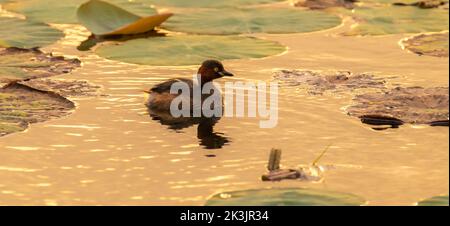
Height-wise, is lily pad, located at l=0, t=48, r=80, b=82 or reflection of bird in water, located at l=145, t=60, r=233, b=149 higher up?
lily pad, located at l=0, t=48, r=80, b=82

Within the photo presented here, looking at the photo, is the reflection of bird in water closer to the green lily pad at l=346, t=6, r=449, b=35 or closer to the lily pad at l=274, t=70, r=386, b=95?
the lily pad at l=274, t=70, r=386, b=95

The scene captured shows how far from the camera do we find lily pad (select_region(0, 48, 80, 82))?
13984 mm

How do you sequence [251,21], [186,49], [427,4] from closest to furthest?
[186,49]
[251,21]
[427,4]

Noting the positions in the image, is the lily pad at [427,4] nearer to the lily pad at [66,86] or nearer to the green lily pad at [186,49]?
the green lily pad at [186,49]

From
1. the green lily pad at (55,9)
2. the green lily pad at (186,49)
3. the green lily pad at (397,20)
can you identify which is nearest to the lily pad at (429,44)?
the green lily pad at (397,20)

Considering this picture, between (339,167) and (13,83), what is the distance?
3.91 meters

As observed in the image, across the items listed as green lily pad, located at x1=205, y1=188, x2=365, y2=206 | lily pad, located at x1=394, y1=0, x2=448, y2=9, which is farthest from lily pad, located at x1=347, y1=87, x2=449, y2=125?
lily pad, located at x1=394, y1=0, x2=448, y2=9

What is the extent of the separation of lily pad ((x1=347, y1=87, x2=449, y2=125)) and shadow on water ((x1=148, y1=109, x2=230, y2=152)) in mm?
1364

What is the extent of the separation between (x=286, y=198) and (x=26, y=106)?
4.05 metres

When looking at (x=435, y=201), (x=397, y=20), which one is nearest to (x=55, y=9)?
(x=397, y=20)

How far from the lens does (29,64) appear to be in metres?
14.4

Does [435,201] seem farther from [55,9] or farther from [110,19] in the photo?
[55,9]

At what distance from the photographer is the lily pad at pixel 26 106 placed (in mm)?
12211
